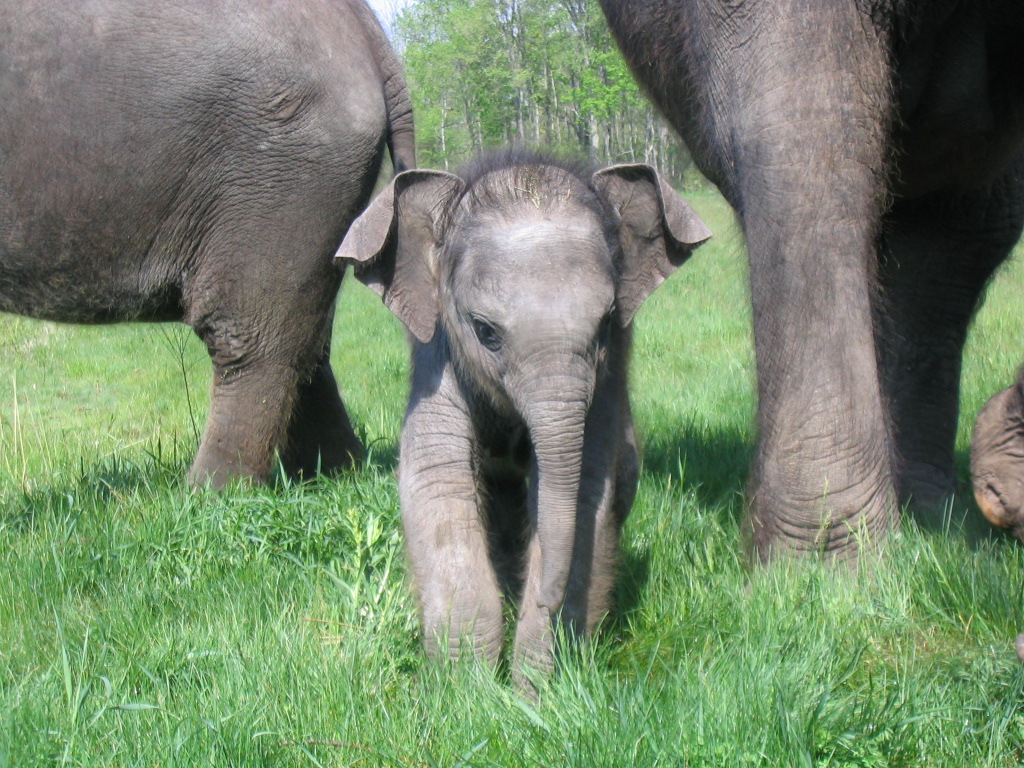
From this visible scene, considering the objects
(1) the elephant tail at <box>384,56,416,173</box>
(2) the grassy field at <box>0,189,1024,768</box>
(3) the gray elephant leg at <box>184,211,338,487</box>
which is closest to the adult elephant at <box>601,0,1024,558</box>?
(2) the grassy field at <box>0,189,1024,768</box>

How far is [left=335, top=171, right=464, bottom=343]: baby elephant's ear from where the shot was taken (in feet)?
10.4

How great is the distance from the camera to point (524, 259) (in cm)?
284

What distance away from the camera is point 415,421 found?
130 inches

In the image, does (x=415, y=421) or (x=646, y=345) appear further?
(x=646, y=345)

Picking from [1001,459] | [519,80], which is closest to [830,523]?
[1001,459]

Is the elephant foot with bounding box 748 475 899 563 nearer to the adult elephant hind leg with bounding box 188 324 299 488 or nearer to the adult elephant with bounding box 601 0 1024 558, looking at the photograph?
the adult elephant with bounding box 601 0 1024 558

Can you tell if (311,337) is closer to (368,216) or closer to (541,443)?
(368,216)

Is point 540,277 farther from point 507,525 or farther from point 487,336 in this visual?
point 507,525

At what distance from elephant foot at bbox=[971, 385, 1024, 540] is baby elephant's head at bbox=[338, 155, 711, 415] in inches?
34.9

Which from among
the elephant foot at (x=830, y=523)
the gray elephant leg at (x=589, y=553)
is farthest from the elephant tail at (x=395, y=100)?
the elephant foot at (x=830, y=523)

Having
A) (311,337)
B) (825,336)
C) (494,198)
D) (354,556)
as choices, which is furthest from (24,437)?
(825,336)

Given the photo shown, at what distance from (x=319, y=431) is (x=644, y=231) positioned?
261 cm

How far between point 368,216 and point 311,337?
1.76 meters

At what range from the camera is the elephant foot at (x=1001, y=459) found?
2730mm
